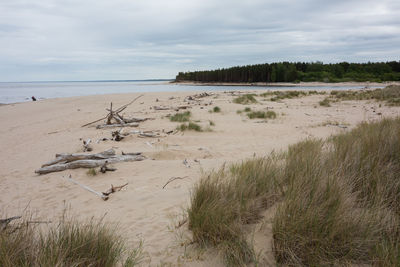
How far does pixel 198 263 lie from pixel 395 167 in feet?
9.86

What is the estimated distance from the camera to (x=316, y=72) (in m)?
87.2

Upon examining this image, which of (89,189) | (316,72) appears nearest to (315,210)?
(89,189)

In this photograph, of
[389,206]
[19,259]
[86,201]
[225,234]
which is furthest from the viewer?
[86,201]

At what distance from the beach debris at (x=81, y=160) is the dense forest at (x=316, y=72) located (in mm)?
84660

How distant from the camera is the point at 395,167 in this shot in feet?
11.0

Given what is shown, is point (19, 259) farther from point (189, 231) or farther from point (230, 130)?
point (230, 130)

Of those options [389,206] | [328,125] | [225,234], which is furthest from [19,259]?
[328,125]

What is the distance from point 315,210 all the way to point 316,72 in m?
97.0

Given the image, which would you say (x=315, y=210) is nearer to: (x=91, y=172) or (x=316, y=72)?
(x=91, y=172)

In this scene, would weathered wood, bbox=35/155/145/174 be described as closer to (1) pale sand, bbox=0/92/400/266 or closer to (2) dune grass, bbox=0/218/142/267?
(1) pale sand, bbox=0/92/400/266

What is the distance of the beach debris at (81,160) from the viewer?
5.98 meters

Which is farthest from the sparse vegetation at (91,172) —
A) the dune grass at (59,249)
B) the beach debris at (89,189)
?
the dune grass at (59,249)

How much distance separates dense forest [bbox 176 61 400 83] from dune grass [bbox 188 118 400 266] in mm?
86027

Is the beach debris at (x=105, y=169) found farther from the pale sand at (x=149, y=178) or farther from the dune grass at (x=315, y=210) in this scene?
the dune grass at (x=315, y=210)
